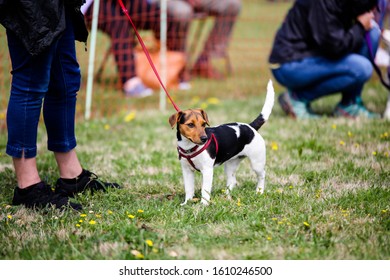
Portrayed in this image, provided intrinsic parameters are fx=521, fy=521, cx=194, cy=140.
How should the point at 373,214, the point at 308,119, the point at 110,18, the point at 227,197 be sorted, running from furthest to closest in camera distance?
the point at 110,18 → the point at 308,119 → the point at 227,197 → the point at 373,214

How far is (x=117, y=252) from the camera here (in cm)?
262

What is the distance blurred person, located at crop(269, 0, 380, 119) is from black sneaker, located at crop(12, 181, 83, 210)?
10.5 feet

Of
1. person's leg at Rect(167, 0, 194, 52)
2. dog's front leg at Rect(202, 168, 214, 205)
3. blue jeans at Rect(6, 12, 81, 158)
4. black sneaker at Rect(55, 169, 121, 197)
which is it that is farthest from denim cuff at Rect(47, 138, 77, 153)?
person's leg at Rect(167, 0, 194, 52)

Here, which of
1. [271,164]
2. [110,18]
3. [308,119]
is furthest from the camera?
[110,18]

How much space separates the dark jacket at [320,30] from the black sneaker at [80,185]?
9.35 ft

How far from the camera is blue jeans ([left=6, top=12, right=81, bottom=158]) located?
9.94 feet

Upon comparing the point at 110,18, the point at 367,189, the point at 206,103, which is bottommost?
the point at 206,103

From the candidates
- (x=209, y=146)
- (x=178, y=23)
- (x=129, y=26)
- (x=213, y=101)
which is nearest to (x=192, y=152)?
(x=209, y=146)

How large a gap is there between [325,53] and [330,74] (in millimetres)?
232

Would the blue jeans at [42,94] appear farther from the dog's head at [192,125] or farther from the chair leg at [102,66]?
the chair leg at [102,66]

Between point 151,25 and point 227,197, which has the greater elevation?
point 151,25
